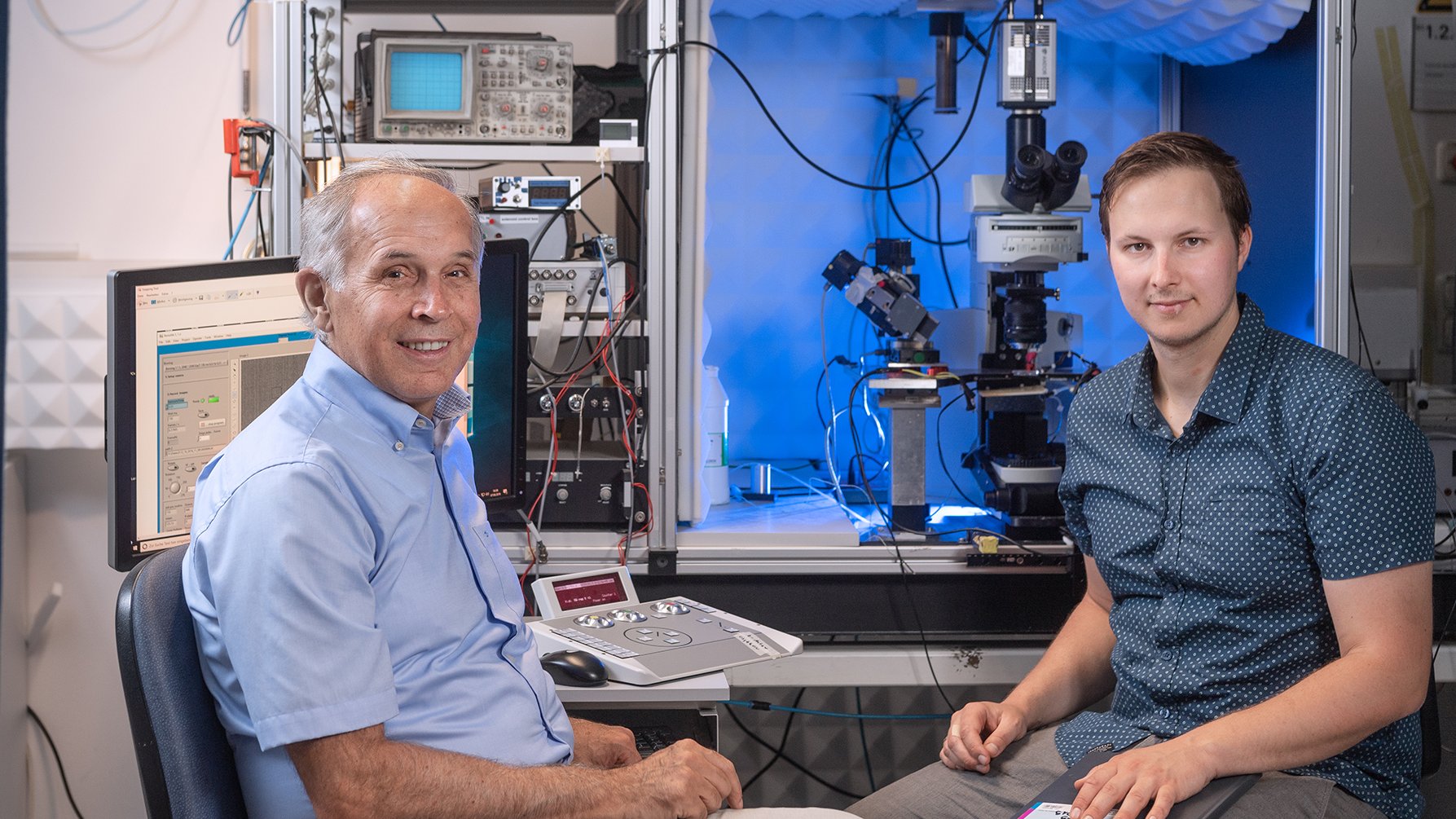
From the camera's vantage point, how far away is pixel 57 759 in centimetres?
277

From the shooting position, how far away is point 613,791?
1376mm

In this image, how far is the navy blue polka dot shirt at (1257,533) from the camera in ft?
4.88

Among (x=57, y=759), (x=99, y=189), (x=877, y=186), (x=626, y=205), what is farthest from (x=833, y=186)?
(x=57, y=759)

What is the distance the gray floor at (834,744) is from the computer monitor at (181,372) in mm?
1845

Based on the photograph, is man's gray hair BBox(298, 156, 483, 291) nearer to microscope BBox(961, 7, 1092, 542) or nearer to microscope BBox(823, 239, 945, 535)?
microscope BBox(823, 239, 945, 535)

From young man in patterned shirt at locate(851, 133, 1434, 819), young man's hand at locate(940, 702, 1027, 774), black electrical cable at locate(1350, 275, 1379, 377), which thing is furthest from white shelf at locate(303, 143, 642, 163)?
black electrical cable at locate(1350, 275, 1379, 377)

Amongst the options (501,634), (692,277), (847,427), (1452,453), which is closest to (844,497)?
(847,427)

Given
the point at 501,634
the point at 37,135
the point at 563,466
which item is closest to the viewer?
the point at 501,634

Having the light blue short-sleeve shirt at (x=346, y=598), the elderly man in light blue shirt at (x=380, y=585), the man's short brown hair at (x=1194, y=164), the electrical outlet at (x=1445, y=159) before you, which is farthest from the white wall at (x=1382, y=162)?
the light blue short-sleeve shirt at (x=346, y=598)

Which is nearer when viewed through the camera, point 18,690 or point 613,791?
point 613,791

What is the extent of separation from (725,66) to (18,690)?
2422 millimetres

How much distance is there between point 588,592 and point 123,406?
2.71 ft

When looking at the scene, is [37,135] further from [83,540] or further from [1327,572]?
[1327,572]

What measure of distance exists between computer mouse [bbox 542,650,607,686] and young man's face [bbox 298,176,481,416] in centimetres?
50
